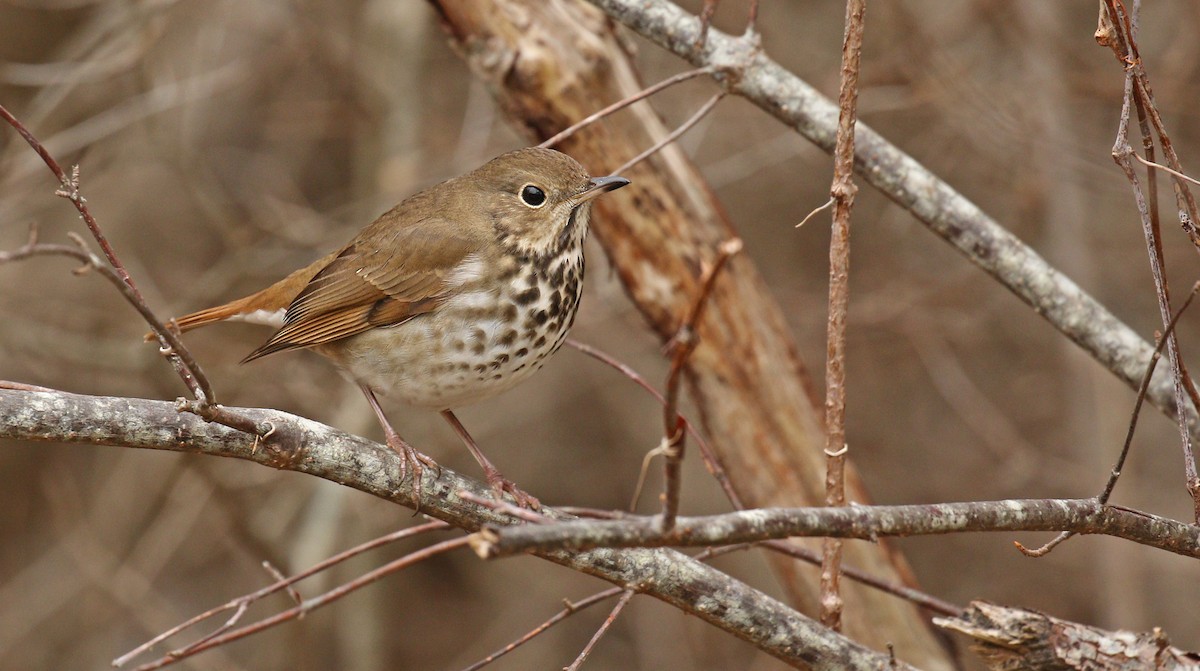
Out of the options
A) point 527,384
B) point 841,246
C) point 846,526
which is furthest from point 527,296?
point 527,384

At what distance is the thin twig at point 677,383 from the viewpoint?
1696mm

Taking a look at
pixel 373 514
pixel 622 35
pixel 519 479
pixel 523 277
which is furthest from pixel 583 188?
pixel 519 479

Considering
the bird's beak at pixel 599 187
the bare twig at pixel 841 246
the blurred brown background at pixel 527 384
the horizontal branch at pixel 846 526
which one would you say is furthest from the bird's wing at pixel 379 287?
the horizontal branch at pixel 846 526

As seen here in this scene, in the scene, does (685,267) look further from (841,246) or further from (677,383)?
(677,383)

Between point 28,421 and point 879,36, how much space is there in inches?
211

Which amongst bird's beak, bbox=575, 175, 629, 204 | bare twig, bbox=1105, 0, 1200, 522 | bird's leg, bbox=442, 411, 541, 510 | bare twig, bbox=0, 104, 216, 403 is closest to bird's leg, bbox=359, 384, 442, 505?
bird's leg, bbox=442, 411, 541, 510

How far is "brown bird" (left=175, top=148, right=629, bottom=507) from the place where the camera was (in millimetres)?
3764

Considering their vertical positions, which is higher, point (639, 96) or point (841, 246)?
point (639, 96)

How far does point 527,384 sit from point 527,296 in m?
3.98

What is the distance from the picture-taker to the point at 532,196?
4055mm

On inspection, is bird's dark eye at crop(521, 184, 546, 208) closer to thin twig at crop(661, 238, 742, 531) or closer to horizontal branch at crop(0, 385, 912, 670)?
horizontal branch at crop(0, 385, 912, 670)

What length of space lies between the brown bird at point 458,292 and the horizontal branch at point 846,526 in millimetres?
1476

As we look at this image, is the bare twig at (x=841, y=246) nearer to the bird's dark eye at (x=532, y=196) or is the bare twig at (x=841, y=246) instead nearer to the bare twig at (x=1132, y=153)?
the bare twig at (x=1132, y=153)

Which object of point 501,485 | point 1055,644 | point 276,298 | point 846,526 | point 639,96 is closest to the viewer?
point 846,526
